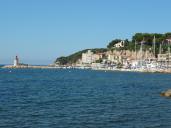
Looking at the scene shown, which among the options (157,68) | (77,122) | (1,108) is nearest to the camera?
(77,122)

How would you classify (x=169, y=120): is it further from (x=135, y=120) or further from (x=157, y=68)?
(x=157, y=68)

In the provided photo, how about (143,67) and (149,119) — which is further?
(143,67)

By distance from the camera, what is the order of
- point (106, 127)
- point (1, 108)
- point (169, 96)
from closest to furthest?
point (106, 127), point (1, 108), point (169, 96)

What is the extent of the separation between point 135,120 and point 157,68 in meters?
141

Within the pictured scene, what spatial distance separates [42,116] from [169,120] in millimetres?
9066

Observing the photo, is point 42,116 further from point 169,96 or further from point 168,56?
point 168,56

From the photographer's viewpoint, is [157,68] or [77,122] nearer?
[77,122]

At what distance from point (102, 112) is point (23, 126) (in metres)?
8.91

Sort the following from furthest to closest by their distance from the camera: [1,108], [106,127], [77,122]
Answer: [1,108] → [77,122] → [106,127]

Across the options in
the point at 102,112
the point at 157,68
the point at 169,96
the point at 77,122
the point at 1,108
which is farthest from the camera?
the point at 157,68

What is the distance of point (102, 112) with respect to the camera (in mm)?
36938

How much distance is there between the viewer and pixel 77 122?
31469 mm

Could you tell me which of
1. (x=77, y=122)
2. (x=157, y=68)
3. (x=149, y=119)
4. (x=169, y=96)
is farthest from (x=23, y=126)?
(x=157, y=68)

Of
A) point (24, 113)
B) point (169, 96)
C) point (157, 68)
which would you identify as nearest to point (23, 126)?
point (24, 113)
